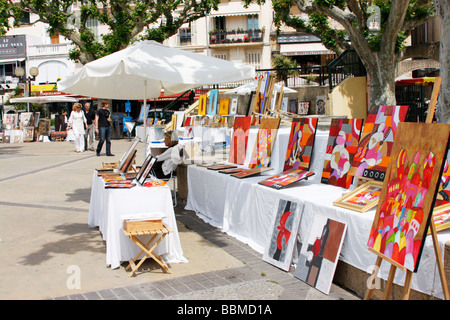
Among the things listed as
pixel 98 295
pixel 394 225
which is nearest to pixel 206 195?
pixel 98 295

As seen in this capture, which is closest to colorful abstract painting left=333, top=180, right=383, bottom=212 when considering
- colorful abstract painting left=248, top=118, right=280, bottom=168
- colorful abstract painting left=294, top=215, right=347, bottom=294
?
colorful abstract painting left=294, top=215, right=347, bottom=294

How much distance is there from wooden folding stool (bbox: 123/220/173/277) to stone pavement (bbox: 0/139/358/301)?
4.5 inches


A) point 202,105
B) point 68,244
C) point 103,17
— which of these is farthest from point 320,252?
point 103,17

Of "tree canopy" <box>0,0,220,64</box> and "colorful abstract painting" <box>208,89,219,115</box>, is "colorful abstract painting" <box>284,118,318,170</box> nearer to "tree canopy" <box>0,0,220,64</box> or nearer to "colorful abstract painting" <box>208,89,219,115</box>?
"colorful abstract painting" <box>208,89,219,115</box>

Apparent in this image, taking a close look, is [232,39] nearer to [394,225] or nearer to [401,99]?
[401,99]

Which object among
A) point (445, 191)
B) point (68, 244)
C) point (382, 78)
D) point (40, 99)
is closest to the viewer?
point (445, 191)

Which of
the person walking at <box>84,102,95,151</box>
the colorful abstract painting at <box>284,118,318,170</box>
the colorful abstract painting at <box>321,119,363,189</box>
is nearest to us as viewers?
the colorful abstract painting at <box>321,119,363,189</box>

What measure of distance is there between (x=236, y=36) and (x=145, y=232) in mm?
38178

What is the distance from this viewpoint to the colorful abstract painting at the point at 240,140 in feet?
25.1

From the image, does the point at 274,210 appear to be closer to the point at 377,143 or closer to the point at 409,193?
the point at 377,143

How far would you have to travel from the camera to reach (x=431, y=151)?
2.99 m

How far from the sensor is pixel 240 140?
780cm

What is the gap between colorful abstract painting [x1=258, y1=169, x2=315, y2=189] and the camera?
5.51 metres
